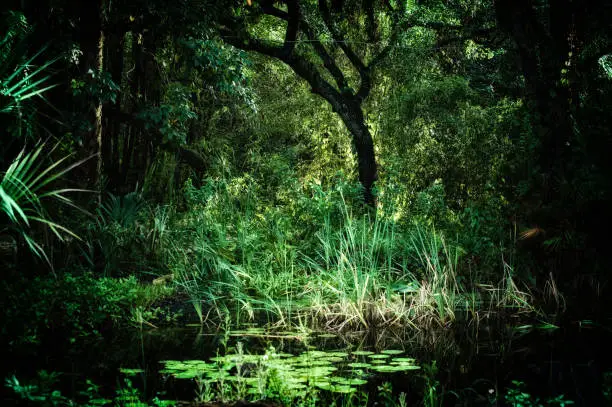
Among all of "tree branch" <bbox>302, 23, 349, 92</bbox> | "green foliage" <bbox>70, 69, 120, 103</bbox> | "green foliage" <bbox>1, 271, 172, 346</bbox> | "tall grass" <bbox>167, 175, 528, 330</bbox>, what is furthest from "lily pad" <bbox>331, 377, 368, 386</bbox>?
"tree branch" <bbox>302, 23, 349, 92</bbox>

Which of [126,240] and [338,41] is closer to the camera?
[126,240]

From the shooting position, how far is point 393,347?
159 inches

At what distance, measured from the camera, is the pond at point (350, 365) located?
116 inches

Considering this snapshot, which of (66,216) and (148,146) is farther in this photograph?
(148,146)

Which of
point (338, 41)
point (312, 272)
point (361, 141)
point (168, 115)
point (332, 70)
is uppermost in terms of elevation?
point (338, 41)

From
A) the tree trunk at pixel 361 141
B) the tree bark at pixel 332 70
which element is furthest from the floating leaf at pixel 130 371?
the tree trunk at pixel 361 141

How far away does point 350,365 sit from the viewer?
3455 mm

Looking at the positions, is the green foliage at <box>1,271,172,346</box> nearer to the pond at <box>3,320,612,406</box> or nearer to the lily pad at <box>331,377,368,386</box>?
the pond at <box>3,320,612,406</box>

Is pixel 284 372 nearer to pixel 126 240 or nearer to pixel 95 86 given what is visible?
pixel 126 240

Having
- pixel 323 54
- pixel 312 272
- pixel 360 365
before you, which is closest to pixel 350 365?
pixel 360 365

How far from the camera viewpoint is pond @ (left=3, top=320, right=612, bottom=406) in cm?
296

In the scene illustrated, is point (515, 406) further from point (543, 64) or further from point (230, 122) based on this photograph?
point (230, 122)

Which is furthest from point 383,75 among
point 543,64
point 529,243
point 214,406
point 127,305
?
point 214,406

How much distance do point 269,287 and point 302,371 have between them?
202 centimetres
